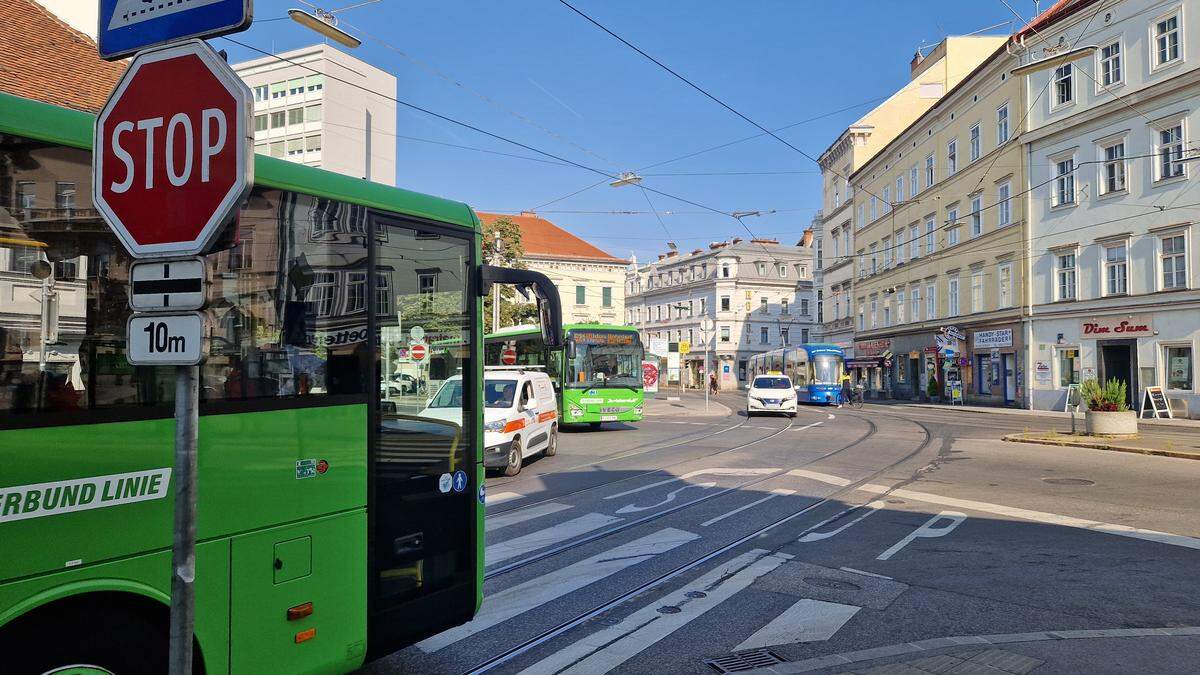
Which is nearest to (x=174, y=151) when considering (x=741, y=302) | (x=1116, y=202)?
(x=1116, y=202)

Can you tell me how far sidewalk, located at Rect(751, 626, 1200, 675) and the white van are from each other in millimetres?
7403

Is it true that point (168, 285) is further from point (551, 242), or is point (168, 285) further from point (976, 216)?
point (551, 242)

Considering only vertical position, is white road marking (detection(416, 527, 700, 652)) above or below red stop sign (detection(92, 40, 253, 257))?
below

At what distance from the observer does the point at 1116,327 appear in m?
29.8

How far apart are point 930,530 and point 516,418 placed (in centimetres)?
734

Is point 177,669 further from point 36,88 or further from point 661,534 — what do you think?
point 36,88

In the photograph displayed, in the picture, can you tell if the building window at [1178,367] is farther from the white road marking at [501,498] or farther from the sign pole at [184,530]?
the sign pole at [184,530]

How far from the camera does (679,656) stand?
4.92 m

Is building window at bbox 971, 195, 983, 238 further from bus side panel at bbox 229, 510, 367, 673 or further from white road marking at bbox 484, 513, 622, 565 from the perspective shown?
bus side panel at bbox 229, 510, 367, 673

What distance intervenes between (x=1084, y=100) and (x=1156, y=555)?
30.0m

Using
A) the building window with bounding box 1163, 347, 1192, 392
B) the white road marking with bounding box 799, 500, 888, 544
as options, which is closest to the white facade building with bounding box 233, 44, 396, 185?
the white road marking with bounding box 799, 500, 888, 544

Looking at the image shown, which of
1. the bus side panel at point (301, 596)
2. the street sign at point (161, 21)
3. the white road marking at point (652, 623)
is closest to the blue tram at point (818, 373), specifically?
→ the white road marking at point (652, 623)

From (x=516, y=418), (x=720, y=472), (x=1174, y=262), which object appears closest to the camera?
(x=720, y=472)

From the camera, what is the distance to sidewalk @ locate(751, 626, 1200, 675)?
4.57 metres
